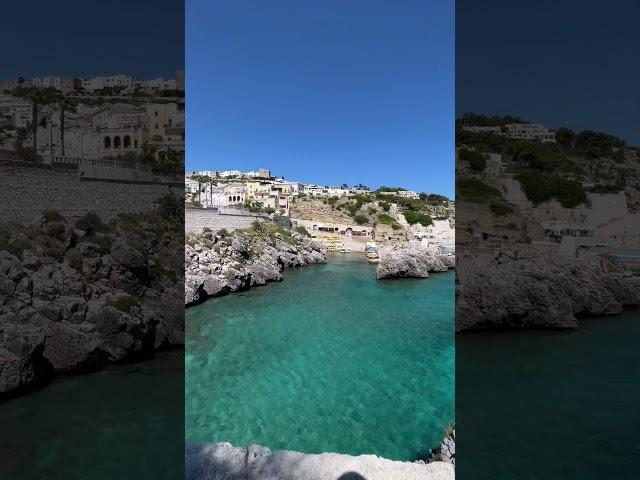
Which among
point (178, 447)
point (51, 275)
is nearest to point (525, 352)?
point (178, 447)

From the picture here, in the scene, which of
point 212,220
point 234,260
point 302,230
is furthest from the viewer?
point 302,230

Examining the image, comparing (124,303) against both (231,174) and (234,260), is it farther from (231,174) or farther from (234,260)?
(231,174)

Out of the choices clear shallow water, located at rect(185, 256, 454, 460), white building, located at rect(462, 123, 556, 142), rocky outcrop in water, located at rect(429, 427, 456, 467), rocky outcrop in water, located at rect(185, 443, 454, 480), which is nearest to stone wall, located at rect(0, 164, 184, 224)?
white building, located at rect(462, 123, 556, 142)

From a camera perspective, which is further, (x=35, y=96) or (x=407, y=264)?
(x=407, y=264)

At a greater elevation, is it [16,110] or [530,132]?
[16,110]

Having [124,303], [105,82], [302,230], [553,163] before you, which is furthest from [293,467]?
[302,230]

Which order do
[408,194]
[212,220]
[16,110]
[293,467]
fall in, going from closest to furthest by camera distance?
[16,110] → [293,467] → [212,220] → [408,194]
